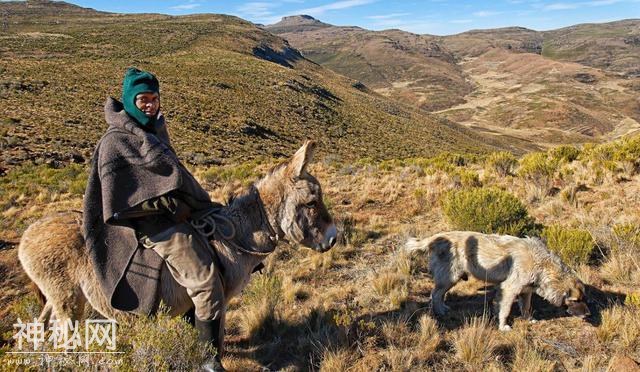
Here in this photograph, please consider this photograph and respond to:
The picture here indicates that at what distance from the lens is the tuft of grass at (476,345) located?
3811mm

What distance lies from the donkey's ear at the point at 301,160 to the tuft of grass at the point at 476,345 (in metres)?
2.45

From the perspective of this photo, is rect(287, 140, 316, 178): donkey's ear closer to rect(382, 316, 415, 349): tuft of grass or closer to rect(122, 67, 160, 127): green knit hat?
rect(122, 67, 160, 127): green knit hat

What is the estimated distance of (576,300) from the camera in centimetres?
434

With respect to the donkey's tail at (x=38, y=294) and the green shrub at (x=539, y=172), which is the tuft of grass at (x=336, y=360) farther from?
the green shrub at (x=539, y=172)

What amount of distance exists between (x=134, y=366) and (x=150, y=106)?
1.99 meters

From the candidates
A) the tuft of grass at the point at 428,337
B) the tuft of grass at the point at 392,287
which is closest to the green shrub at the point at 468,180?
the tuft of grass at the point at 392,287

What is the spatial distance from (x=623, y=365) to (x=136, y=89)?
470cm

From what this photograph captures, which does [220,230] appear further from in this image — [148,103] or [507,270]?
[507,270]

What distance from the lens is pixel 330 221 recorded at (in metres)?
3.32

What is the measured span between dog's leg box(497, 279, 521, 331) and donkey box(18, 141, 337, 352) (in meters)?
Result: 2.49

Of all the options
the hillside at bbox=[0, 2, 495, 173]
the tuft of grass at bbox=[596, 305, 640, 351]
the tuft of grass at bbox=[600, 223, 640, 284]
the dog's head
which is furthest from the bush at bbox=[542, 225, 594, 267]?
the hillside at bbox=[0, 2, 495, 173]

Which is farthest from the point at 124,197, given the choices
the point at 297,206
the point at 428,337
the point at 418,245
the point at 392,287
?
the point at 392,287

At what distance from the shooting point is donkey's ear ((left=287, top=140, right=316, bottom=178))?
2.99 metres

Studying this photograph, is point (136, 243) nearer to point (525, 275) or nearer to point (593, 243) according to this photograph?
point (525, 275)
